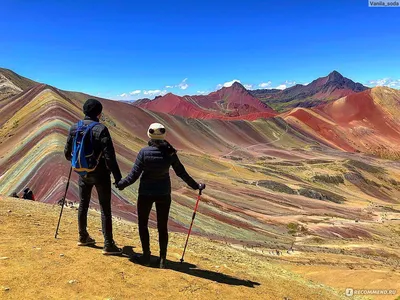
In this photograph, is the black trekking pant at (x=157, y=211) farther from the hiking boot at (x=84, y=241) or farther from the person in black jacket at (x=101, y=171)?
the hiking boot at (x=84, y=241)

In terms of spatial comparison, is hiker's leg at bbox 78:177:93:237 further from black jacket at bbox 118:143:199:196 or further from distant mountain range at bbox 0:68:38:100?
distant mountain range at bbox 0:68:38:100

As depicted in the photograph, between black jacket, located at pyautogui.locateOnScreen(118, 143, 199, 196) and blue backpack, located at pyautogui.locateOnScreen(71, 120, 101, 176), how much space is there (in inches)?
26.4

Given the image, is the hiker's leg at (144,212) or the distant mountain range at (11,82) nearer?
the hiker's leg at (144,212)

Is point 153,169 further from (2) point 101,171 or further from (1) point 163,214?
(2) point 101,171

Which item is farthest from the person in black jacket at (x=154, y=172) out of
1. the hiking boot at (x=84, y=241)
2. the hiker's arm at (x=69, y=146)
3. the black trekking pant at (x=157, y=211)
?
the hiking boot at (x=84, y=241)

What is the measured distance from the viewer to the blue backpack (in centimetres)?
661

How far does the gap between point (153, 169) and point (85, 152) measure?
4.44 feet

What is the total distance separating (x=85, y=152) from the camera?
21.7 feet

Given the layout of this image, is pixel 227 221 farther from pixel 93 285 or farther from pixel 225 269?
pixel 93 285

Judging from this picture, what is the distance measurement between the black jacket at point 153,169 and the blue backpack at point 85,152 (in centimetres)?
67

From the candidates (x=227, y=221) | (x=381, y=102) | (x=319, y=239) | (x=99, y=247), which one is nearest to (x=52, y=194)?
(x=227, y=221)

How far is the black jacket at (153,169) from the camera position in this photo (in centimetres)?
646

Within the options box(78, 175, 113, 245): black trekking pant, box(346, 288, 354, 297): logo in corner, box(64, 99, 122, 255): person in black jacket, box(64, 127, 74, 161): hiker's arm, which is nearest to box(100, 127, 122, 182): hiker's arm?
box(64, 99, 122, 255): person in black jacket

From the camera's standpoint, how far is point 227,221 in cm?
2775
